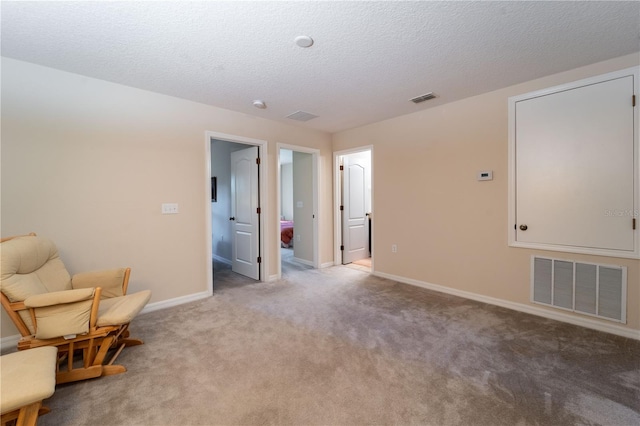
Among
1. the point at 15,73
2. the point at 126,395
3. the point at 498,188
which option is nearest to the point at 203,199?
the point at 15,73

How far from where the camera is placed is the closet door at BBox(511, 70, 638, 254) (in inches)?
98.1

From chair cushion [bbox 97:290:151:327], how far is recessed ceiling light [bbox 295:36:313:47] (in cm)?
240

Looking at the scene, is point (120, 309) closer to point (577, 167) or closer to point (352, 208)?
point (352, 208)

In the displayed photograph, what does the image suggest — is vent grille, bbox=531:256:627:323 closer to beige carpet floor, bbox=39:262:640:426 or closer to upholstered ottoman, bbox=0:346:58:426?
beige carpet floor, bbox=39:262:640:426

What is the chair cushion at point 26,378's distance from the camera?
3.92 feet

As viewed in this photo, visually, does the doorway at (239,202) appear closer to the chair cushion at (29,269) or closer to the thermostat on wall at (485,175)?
the chair cushion at (29,269)

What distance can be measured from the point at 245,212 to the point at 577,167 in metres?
4.14

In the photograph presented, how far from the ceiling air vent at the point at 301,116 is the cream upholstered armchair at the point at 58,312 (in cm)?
293

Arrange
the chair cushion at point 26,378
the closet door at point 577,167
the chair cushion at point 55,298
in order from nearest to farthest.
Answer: the chair cushion at point 26,378, the chair cushion at point 55,298, the closet door at point 577,167

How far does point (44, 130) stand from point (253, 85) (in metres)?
1.98

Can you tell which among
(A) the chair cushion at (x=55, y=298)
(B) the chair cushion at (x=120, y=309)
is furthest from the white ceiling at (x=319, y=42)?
(B) the chair cushion at (x=120, y=309)

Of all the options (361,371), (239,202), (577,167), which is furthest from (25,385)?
(577,167)

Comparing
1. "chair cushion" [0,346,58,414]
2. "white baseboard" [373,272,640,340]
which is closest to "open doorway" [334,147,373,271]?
"white baseboard" [373,272,640,340]

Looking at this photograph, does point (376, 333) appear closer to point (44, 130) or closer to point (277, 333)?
point (277, 333)
